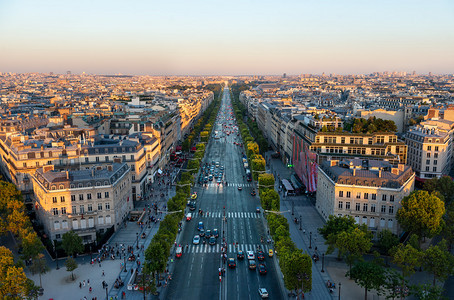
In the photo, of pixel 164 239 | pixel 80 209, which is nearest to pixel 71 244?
pixel 80 209

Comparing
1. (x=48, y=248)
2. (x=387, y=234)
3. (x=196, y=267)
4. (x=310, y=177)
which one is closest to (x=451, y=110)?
(x=310, y=177)

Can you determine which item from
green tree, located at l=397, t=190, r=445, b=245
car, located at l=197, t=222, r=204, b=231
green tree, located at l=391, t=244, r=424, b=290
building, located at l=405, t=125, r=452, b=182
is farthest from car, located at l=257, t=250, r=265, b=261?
building, located at l=405, t=125, r=452, b=182

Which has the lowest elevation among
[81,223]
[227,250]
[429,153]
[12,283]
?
[227,250]

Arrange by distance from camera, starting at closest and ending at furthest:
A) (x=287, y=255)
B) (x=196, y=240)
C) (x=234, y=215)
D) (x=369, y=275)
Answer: (x=369, y=275) < (x=287, y=255) < (x=196, y=240) < (x=234, y=215)

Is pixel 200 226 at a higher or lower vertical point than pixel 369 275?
lower

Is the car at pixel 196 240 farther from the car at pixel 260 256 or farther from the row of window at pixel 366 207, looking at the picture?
the row of window at pixel 366 207

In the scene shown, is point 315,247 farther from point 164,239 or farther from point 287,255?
point 164,239

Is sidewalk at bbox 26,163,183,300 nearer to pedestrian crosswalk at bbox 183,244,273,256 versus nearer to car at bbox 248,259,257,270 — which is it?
pedestrian crosswalk at bbox 183,244,273,256
